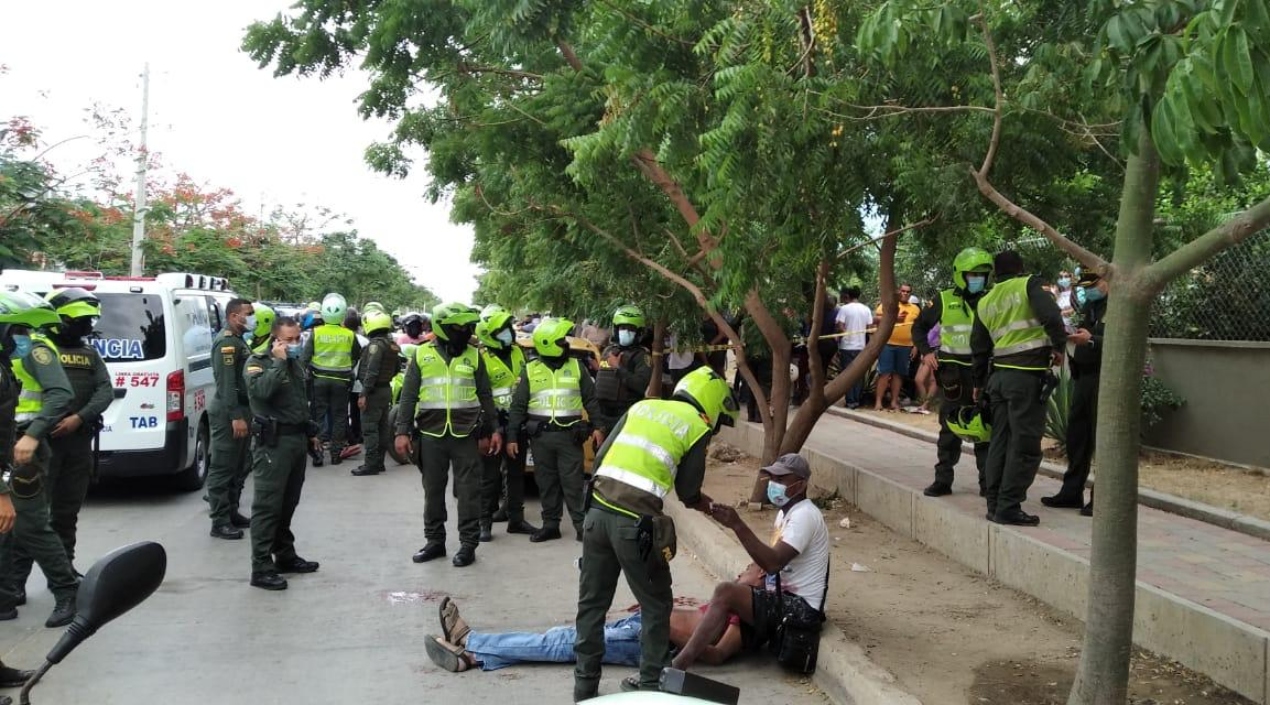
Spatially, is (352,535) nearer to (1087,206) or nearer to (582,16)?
(582,16)

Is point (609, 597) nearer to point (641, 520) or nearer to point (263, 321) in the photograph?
point (641, 520)

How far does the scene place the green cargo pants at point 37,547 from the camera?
6.02 meters

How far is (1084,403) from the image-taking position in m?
7.71

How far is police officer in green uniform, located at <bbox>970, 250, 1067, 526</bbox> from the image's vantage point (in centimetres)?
711

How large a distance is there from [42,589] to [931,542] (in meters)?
6.24

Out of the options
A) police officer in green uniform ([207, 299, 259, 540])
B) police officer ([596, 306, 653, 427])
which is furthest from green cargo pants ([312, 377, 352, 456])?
police officer ([596, 306, 653, 427])

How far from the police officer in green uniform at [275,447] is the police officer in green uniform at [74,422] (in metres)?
0.97

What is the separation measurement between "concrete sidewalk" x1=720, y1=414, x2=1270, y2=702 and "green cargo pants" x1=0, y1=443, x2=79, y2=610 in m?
5.60

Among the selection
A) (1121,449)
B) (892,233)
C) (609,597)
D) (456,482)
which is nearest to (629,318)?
(456,482)

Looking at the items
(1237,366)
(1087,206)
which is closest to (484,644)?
(1087,206)

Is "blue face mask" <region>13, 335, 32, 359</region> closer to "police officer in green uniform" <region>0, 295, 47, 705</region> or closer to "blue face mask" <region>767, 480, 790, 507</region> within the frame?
"police officer in green uniform" <region>0, 295, 47, 705</region>

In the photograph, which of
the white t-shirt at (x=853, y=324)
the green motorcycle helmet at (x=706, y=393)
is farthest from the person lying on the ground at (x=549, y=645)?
the white t-shirt at (x=853, y=324)

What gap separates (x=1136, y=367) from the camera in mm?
4129

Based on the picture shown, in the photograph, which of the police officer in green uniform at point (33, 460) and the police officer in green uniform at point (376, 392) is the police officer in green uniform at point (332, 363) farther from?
the police officer in green uniform at point (33, 460)
